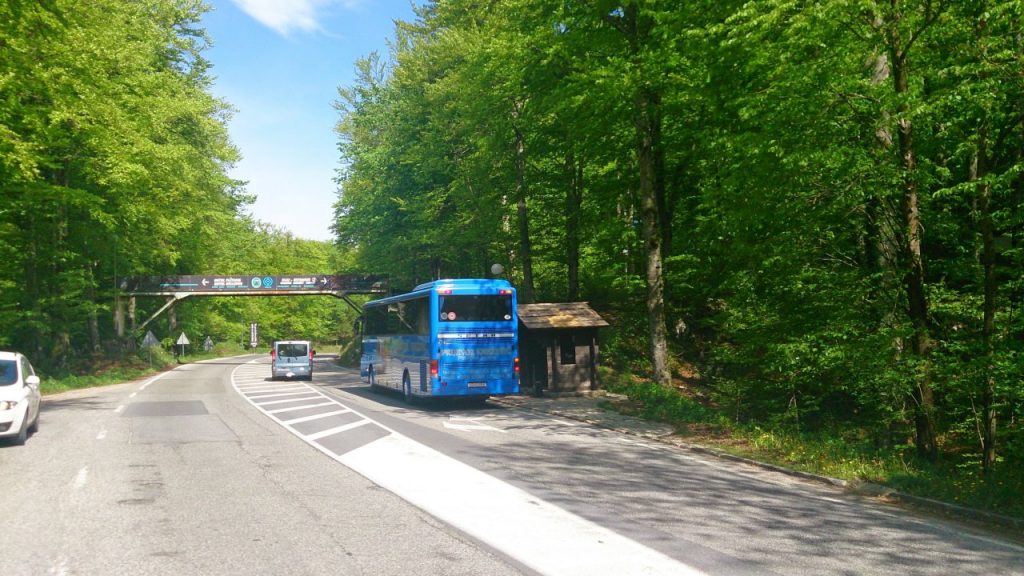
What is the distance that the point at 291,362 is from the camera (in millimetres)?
36969

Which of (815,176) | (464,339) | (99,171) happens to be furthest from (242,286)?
(815,176)

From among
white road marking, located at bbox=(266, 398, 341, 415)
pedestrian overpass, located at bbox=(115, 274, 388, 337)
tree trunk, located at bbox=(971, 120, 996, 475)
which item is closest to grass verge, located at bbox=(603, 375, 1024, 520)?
tree trunk, located at bbox=(971, 120, 996, 475)

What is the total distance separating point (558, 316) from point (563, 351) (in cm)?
119

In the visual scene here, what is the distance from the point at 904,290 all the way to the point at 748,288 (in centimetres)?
331

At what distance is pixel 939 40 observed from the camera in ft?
36.4

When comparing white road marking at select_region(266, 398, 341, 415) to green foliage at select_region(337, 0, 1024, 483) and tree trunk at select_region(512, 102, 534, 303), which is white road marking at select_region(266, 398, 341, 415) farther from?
tree trunk at select_region(512, 102, 534, 303)

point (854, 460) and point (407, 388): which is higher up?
point (407, 388)

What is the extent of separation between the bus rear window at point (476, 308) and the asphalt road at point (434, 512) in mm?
5104

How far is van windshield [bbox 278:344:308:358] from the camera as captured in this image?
37219mm

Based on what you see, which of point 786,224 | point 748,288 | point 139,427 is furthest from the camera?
point 139,427

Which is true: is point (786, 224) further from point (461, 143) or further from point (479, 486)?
point (461, 143)

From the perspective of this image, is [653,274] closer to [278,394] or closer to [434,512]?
[434,512]

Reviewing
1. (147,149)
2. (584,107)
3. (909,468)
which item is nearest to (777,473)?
(909,468)

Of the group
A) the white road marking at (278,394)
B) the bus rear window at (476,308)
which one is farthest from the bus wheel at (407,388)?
the white road marking at (278,394)
